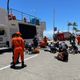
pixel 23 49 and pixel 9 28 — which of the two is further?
pixel 9 28

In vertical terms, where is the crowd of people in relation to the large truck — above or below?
below

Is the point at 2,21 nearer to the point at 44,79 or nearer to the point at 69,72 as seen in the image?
the point at 69,72

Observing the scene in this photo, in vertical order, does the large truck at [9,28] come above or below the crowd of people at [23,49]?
above

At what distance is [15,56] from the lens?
15.1 m

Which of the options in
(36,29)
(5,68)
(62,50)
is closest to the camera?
(5,68)

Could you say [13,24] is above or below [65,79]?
above

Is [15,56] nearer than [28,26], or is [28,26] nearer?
[15,56]

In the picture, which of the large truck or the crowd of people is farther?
the large truck

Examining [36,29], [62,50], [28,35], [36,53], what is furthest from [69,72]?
[36,29]

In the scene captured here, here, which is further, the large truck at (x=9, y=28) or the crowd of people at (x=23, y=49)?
the large truck at (x=9, y=28)

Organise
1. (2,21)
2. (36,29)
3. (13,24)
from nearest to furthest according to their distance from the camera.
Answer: (2,21) < (13,24) < (36,29)

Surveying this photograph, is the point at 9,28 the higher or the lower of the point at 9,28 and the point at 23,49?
the higher

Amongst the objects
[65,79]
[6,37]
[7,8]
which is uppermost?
[7,8]

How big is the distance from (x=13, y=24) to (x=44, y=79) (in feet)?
46.5
